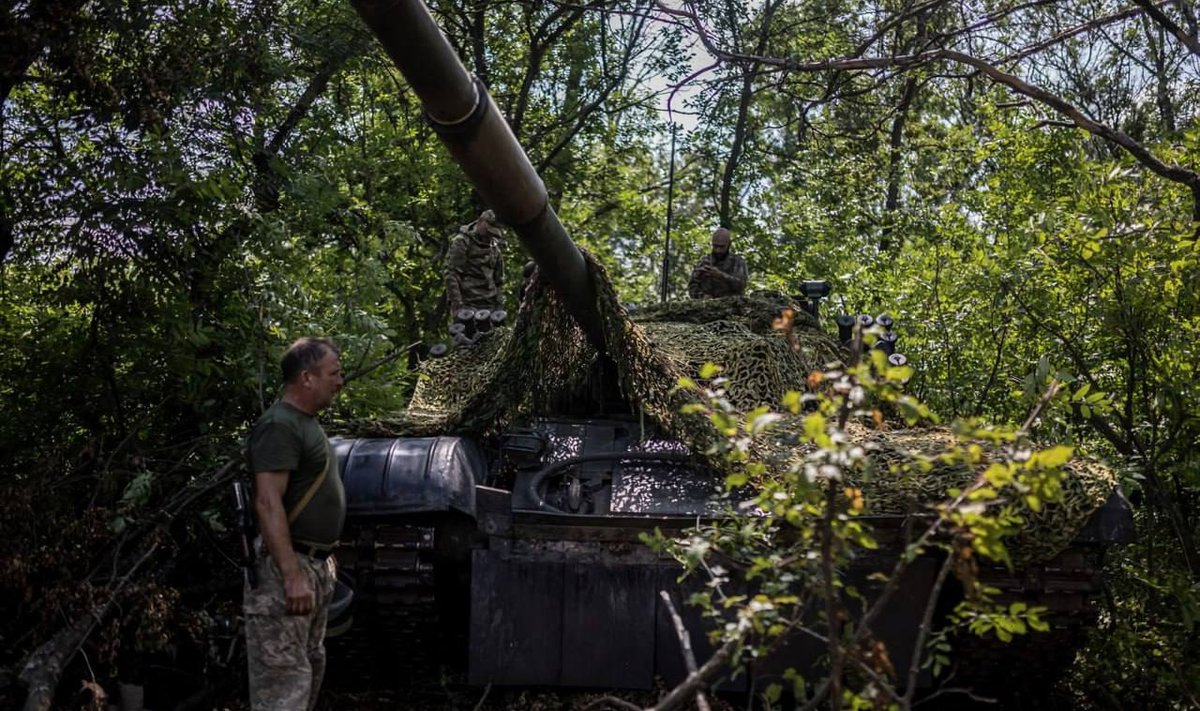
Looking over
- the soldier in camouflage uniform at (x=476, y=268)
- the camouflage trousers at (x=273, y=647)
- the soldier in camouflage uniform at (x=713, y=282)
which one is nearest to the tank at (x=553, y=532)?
the camouflage trousers at (x=273, y=647)

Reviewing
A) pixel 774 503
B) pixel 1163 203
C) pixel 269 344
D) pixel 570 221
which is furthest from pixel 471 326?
pixel 570 221

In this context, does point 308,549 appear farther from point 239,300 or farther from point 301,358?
point 239,300

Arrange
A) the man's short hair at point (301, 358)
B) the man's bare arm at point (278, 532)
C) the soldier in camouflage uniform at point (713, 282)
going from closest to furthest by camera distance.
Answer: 1. the man's bare arm at point (278, 532)
2. the man's short hair at point (301, 358)
3. the soldier in camouflage uniform at point (713, 282)

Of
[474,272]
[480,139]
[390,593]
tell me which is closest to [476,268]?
[474,272]

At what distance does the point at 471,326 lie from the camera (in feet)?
30.9

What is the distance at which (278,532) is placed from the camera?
4.95 metres

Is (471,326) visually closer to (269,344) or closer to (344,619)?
(269,344)

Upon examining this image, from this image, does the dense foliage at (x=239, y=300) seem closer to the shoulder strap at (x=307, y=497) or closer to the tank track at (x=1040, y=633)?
the tank track at (x=1040, y=633)

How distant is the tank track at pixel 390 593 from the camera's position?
6.65 metres

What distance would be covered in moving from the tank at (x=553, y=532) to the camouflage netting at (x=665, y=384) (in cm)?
1

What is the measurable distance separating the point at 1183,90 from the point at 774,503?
1268cm

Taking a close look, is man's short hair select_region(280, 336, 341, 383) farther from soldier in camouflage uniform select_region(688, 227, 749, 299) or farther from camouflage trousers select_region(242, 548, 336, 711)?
soldier in camouflage uniform select_region(688, 227, 749, 299)

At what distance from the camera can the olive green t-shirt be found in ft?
16.4

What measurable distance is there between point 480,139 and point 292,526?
1621 mm
